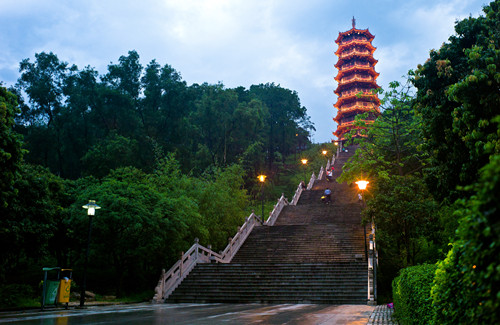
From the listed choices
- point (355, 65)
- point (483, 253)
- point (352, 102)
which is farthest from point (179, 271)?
point (355, 65)

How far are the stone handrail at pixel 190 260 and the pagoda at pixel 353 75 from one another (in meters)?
36.6

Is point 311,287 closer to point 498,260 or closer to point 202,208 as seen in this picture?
point 202,208

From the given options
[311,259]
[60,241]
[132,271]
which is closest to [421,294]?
[311,259]

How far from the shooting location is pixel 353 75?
2304 inches

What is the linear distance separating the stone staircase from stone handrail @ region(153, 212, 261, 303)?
0.29m

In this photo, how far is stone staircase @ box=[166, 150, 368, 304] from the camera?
53.5ft

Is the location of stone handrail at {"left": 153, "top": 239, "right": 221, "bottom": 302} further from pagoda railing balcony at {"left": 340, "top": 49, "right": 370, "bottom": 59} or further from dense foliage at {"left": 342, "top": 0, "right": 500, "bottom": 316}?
pagoda railing balcony at {"left": 340, "top": 49, "right": 370, "bottom": 59}

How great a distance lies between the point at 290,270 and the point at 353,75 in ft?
151

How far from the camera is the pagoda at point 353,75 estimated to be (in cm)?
5719

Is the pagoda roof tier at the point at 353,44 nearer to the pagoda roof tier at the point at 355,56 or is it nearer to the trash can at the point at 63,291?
the pagoda roof tier at the point at 355,56

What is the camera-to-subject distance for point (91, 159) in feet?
110

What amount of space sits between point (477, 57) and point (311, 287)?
35.9 feet

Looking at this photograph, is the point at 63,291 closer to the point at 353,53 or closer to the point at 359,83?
the point at 359,83

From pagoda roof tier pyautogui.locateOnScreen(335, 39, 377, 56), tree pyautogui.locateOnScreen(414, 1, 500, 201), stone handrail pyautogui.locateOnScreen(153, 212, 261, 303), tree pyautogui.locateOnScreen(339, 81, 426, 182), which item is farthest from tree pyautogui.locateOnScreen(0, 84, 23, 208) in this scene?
pagoda roof tier pyautogui.locateOnScreen(335, 39, 377, 56)
